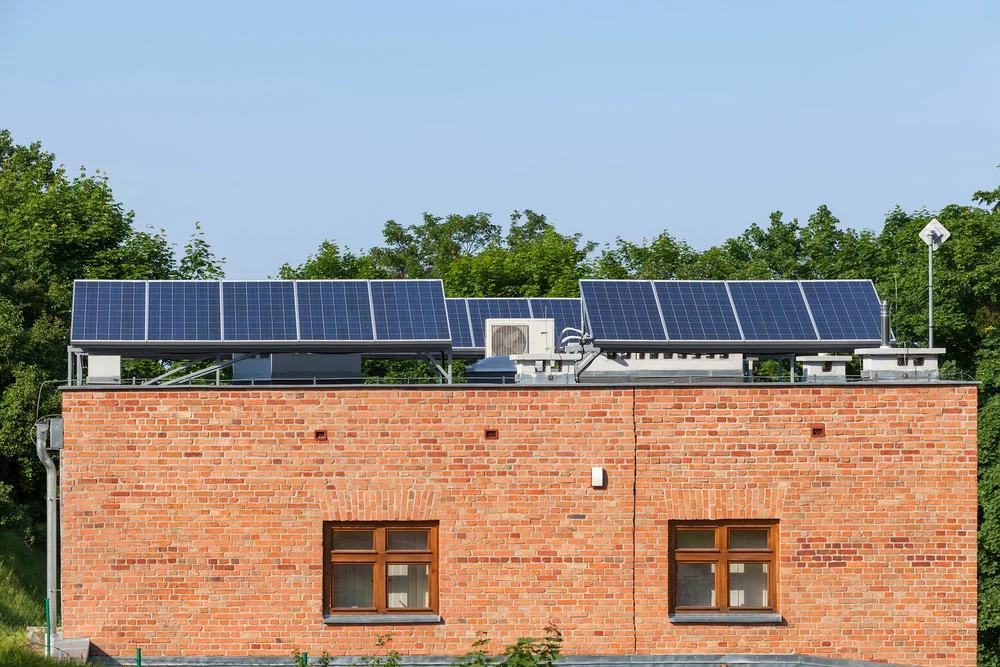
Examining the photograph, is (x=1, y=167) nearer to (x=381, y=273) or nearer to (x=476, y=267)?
(x=381, y=273)

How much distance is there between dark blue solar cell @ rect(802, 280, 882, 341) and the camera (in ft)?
70.3

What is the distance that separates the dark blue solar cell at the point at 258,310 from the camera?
65.1 feet

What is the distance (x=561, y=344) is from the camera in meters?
23.5

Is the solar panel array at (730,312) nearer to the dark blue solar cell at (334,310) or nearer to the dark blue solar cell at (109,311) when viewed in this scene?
the dark blue solar cell at (334,310)

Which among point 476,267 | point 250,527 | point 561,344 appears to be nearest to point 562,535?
point 250,527

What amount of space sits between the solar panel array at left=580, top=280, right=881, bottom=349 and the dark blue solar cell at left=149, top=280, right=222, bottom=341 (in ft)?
17.5

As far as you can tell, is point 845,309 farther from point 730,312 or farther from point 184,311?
point 184,311

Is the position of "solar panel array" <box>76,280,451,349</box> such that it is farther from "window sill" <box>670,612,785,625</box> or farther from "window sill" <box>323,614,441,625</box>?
"window sill" <box>670,612,785,625</box>

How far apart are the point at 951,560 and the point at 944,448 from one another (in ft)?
4.80

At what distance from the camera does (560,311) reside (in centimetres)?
2648

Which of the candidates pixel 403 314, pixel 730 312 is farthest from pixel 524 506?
pixel 730 312

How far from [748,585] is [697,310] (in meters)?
4.57

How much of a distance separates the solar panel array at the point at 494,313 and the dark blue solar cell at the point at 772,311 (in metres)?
4.24

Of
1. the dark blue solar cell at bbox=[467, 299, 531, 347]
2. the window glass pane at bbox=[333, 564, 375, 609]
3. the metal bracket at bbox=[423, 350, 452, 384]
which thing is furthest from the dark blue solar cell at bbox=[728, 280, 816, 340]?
the window glass pane at bbox=[333, 564, 375, 609]
